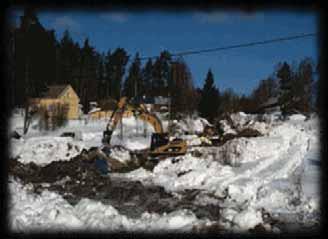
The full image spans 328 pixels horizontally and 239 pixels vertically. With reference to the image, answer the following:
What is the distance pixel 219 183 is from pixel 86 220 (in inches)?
182

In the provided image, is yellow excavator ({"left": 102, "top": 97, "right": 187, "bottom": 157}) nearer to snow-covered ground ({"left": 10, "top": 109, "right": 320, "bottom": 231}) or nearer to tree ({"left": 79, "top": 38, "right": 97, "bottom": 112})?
snow-covered ground ({"left": 10, "top": 109, "right": 320, "bottom": 231})

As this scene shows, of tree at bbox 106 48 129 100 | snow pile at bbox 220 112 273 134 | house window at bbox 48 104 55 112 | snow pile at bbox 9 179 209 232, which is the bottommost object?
snow pile at bbox 9 179 209 232

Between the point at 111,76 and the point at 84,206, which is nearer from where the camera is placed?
the point at 84,206

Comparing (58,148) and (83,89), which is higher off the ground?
(83,89)

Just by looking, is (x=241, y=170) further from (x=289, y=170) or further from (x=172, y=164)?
(x=172, y=164)

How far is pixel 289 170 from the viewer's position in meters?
11.4

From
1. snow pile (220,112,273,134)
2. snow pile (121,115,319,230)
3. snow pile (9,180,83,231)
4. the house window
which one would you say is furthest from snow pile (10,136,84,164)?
snow pile (9,180,83,231)

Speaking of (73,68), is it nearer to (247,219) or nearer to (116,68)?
(116,68)

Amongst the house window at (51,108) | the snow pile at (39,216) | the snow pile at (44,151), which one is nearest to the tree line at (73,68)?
the snow pile at (39,216)

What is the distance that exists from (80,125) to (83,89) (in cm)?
1069

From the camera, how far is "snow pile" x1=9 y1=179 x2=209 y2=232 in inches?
220

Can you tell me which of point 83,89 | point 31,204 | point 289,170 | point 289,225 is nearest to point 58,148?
point 83,89

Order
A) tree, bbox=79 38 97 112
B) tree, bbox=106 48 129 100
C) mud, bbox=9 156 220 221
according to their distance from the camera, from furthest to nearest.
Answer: tree, bbox=79 38 97 112 → tree, bbox=106 48 129 100 → mud, bbox=9 156 220 221

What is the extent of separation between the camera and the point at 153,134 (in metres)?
14.8
